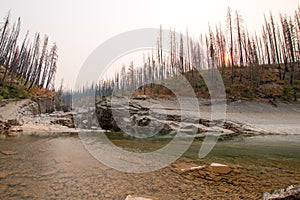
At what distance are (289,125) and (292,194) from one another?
2071 cm

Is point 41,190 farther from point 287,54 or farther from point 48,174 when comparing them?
point 287,54

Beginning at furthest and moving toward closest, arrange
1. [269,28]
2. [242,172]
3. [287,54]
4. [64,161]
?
[269,28] → [287,54] → [64,161] → [242,172]

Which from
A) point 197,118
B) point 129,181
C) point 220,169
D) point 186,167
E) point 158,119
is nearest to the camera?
point 129,181

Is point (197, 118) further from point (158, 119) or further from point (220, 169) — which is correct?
point (220, 169)

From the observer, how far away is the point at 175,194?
3984mm

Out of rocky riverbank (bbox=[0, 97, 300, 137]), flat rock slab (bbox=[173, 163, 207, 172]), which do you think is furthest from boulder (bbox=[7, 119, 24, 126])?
flat rock slab (bbox=[173, 163, 207, 172])

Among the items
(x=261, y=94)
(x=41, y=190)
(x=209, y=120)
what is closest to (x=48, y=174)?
(x=41, y=190)

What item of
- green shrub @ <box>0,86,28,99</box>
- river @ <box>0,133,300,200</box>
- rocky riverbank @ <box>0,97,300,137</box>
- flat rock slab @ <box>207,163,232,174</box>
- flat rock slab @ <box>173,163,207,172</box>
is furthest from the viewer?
green shrub @ <box>0,86,28,99</box>

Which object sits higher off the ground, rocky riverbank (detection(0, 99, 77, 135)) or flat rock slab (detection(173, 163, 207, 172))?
rocky riverbank (detection(0, 99, 77, 135))

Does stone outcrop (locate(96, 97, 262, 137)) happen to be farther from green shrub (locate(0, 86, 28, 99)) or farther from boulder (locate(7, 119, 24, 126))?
green shrub (locate(0, 86, 28, 99))

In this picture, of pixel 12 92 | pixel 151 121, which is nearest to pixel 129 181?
pixel 151 121

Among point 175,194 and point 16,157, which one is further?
point 16,157

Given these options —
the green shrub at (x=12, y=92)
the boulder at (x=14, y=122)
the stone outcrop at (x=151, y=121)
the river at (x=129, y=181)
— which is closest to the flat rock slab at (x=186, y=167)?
the river at (x=129, y=181)

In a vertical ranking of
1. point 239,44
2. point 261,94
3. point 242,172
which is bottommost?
point 242,172
